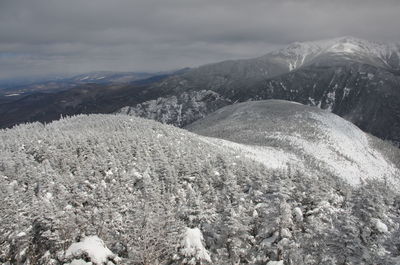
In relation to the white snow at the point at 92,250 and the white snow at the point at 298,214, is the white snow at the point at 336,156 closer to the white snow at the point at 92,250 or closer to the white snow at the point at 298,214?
the white snow at the point at 298,214

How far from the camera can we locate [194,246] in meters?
41.3

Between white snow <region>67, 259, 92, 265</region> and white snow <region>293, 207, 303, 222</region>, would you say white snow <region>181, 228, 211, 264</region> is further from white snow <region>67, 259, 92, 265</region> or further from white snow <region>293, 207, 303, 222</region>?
white snow <region>293, 207, 303, 222</region>

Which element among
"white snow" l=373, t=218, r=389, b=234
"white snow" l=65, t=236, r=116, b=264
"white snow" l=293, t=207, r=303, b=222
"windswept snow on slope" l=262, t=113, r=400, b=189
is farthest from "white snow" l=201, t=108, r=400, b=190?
"white snow" l=65, t=236, r=116, b=264

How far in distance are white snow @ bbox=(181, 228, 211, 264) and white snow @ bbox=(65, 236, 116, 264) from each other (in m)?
8.97

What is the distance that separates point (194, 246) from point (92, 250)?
12717 mm

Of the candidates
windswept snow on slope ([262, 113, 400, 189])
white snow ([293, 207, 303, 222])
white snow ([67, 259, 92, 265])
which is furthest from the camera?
windswept snow on slope ([262, 113, 400, 189])

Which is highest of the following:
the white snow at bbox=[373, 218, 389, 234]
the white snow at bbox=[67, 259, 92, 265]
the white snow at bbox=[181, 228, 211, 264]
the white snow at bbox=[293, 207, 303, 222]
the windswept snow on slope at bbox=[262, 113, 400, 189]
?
the white snow at bbox=[67, 259, 92, 265]

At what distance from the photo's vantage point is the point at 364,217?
4159cm

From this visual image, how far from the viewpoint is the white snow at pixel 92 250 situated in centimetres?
3469

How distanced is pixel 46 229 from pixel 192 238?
57.7 feet

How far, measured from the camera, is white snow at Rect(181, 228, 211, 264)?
39.7 meters

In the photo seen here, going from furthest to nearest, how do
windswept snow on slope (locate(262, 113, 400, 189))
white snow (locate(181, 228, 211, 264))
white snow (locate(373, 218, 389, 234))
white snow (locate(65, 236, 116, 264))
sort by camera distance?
windswept snow on slope (locate(262, 113, 400, 189)) → white snow (locate(181, 228, 211, 264)) → white snow (locate(373, 218, 389, 234)) → white snow (locate(65, 236, 116, 264))

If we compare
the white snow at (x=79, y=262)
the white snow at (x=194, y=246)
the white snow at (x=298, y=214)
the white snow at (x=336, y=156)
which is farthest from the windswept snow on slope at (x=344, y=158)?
the white snow at (x=79, y=262)

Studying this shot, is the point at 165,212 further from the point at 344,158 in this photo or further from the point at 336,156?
the point at 344,158
